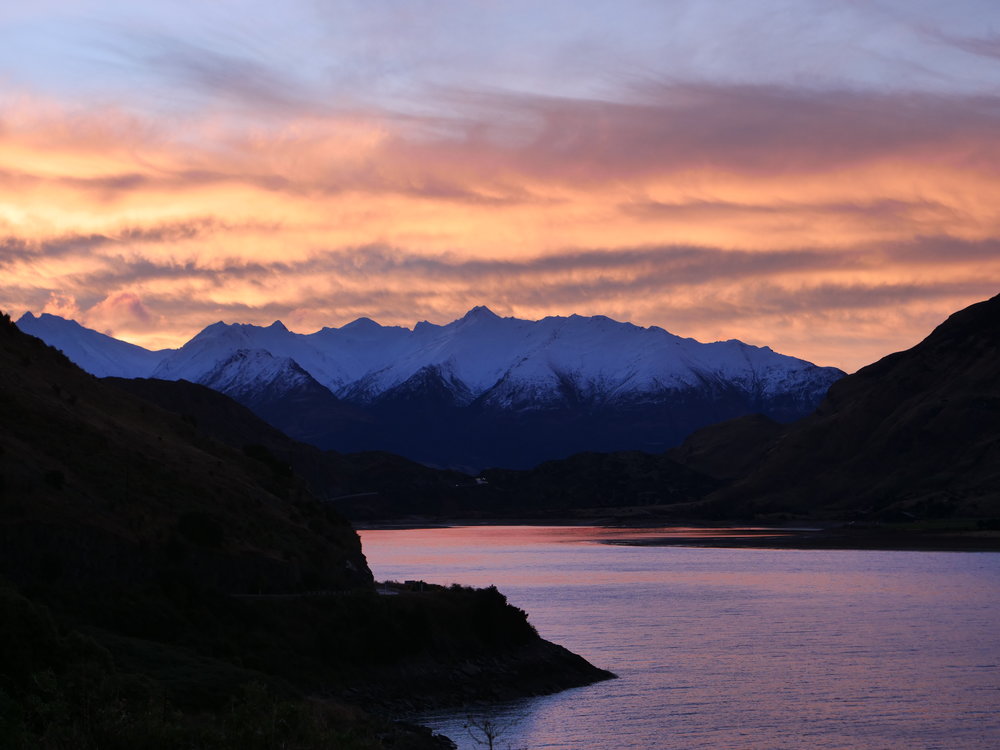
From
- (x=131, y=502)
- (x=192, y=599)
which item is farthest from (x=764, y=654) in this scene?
(x=131, y=502)

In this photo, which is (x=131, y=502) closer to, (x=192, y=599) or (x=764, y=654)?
(x=192, y=599)

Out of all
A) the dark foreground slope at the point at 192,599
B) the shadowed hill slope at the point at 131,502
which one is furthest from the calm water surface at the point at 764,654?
the shadowed hill slope at the point at 131,502

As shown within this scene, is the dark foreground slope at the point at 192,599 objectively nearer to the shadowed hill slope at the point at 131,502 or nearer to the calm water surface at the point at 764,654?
the shadowed hill slope at the point at 131,502

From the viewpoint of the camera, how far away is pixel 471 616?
254 feet

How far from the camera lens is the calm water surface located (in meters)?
61.3

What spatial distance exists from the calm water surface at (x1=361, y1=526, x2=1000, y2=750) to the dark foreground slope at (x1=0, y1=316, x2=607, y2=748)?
528cm

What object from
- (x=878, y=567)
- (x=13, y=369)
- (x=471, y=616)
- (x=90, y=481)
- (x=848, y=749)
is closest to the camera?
(x=848, y=749)

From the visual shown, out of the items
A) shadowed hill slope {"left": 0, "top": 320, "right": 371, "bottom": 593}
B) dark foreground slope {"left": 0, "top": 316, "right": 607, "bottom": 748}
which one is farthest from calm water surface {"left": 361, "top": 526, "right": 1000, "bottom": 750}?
shadowed hill slope {"left": 0, "top": 320, "right": 371, "bottom": 593}

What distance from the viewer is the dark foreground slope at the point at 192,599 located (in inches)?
2053

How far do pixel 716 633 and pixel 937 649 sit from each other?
16.4 m

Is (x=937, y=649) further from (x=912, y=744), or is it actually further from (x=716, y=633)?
(x=912, y=744)

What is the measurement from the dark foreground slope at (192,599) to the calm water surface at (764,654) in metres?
5.28

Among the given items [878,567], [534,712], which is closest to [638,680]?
[534,712]

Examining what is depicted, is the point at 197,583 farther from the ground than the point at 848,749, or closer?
farther from the ground
